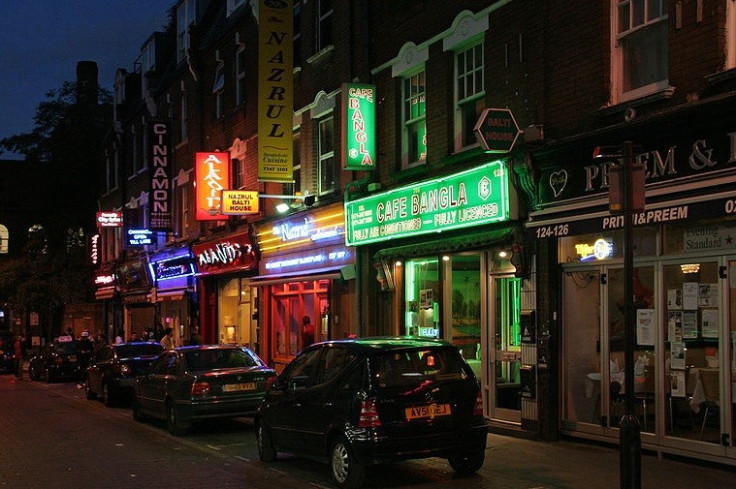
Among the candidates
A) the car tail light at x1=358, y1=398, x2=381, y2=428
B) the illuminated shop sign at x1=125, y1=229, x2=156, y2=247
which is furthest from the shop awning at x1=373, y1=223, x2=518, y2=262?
the illuminated shop sign at x1=125, y1=229, x2=156, y2=247

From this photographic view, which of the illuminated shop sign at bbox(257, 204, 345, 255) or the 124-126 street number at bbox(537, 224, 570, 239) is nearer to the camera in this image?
the 124-126 street number at bbox(537, 224, 570, 239)

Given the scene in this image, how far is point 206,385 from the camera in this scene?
1469cm

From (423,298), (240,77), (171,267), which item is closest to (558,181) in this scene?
(423,298)

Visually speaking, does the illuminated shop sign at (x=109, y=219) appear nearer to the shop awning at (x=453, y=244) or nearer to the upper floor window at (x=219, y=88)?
the upper floor window at (x=219, y=88)

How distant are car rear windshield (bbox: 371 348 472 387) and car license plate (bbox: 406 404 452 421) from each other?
282 millimetres

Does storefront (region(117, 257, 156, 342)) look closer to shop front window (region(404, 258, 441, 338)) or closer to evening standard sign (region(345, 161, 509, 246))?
evening standard sign (region(345, 161, 509, 246))

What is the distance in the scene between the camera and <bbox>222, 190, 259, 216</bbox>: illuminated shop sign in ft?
75.6

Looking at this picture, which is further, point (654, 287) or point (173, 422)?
point (173, 422)

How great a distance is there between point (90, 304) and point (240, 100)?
24.7m

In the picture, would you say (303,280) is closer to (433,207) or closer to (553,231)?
(433,207)

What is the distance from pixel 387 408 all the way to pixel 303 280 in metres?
11.5

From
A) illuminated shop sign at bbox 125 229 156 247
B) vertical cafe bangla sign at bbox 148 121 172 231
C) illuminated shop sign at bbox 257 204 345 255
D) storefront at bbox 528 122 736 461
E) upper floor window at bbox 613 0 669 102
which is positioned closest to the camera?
storefront at bbox 528 122 736 461

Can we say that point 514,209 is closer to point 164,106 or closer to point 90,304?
point 164,106

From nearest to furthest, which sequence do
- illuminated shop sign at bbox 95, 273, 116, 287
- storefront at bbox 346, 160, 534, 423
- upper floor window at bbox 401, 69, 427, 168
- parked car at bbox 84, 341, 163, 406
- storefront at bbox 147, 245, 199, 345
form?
storefront at bbox 346, 160, 534, 423, upper floor window at bbox 401, 69, 427, 168, parked car at bbox 84, 341, 163, 406, storefront at bbox 147, 245, 199, 345, illuminated shop sign at bbox 95, 273, 116, 287
